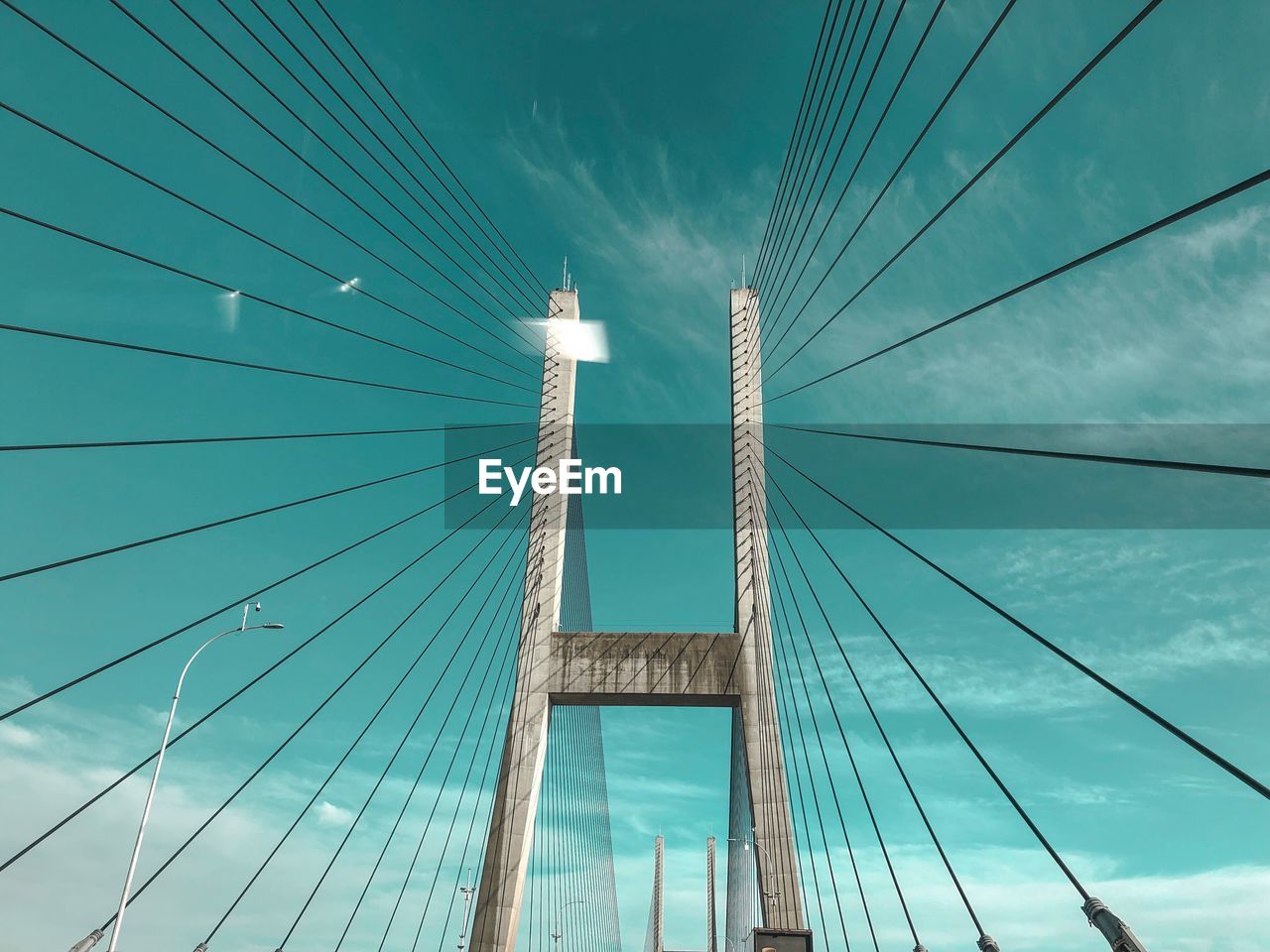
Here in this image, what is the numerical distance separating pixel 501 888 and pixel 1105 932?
1251 centimetres

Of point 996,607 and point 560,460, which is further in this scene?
point 560,460

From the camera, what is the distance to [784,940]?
8336 mm

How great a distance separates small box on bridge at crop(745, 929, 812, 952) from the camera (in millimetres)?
8266

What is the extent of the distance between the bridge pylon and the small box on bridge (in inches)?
315

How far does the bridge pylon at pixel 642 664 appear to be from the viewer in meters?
16.3

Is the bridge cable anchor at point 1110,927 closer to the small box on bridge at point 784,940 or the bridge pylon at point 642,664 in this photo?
the small box on bridge at point 784,940

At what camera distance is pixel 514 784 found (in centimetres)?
1667

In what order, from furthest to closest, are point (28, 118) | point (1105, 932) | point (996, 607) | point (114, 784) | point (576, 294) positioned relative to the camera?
point (576, 294)
point (114, 784)
point (996, 607)
point (28, 118)
point (1105, 932)

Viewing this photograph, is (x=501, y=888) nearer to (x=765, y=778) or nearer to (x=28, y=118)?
(x=765, y=778)

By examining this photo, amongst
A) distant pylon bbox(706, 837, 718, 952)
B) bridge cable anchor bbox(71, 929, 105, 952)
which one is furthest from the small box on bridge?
distant pylon bbox(706, 837, 718, 952)

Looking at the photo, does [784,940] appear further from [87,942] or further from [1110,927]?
[87,942]

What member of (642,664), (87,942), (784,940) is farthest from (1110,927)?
(642,664)

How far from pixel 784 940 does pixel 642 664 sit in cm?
1001

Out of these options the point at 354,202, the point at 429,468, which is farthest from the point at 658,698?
the point at 354,202
